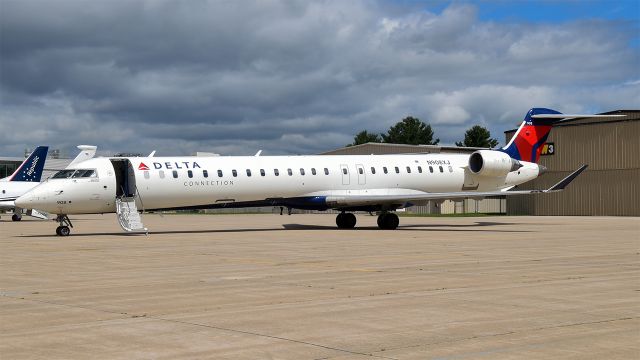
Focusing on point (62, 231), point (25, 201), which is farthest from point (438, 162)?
point (25, 201)

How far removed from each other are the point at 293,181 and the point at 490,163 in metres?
9.02

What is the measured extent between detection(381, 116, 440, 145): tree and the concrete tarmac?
13459cm

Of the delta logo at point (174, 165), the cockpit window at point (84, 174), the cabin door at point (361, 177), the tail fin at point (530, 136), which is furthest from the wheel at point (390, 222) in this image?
the cockpit window at point (84, 174)

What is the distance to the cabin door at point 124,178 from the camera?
92.6 feet

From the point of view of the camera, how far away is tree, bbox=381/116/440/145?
6029 inches

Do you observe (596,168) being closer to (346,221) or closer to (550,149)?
(550,149)

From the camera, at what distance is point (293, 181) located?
3106 centimetres

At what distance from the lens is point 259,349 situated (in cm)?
741

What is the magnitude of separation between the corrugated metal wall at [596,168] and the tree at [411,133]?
307ft

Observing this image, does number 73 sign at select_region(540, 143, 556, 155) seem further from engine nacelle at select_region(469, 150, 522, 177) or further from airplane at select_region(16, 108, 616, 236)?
engine nacelle at select_region(469, 150, 522, 177)

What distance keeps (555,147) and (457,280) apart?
157ft

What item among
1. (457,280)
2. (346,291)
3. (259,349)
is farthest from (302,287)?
(259,349)

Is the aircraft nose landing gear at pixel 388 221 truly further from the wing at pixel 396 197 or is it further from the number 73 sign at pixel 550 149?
the number 73 sign at pixel 550 149

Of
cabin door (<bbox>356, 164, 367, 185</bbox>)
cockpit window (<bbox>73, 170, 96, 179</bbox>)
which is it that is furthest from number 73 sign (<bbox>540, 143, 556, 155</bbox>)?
cockpit window (<bbox>73, 170, 96, 179</bbox>)
